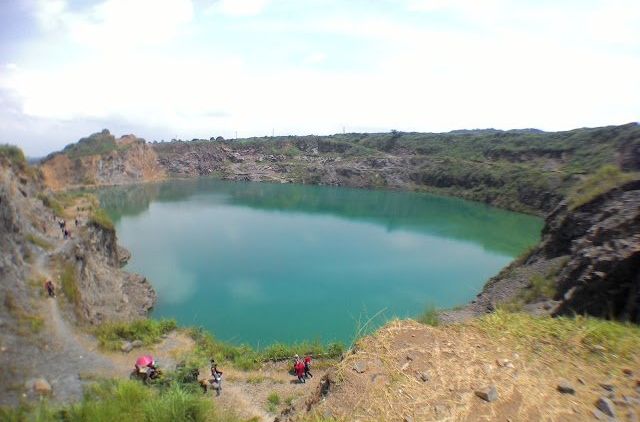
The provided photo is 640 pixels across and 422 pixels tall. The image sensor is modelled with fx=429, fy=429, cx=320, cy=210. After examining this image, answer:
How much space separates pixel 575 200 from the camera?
23.4 meters

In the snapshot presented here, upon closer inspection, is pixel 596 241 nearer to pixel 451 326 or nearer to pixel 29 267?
pixel 451 326

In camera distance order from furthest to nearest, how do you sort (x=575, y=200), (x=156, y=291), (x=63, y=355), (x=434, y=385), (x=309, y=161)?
(x=309, y=161), (x=156, y=291), (x=575, y=200), (x=63, y=355), (x=434, y=385)

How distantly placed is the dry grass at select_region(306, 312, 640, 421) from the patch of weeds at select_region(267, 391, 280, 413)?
876cm

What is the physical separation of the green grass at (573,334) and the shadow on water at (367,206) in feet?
130

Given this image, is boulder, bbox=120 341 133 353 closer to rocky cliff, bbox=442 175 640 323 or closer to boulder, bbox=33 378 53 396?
boulder, bbox=33 378 53 396

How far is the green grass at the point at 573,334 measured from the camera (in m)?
5.66

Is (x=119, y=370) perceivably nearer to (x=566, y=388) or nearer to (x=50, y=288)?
(x=50, y=288)

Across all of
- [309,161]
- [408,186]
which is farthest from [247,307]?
[309,161]

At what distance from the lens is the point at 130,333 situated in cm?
1756

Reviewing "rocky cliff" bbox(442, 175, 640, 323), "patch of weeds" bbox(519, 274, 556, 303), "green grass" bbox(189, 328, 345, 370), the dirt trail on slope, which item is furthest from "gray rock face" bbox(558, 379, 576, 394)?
"patch of weeds" bbox(519, 274, 556, 303)

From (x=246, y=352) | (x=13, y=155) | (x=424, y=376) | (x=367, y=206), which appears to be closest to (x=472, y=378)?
(x=424, y=376)

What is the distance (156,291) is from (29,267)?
10390 millimetres

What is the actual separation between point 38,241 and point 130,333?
8.92 metres

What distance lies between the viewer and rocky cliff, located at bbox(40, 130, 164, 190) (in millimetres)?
86938
